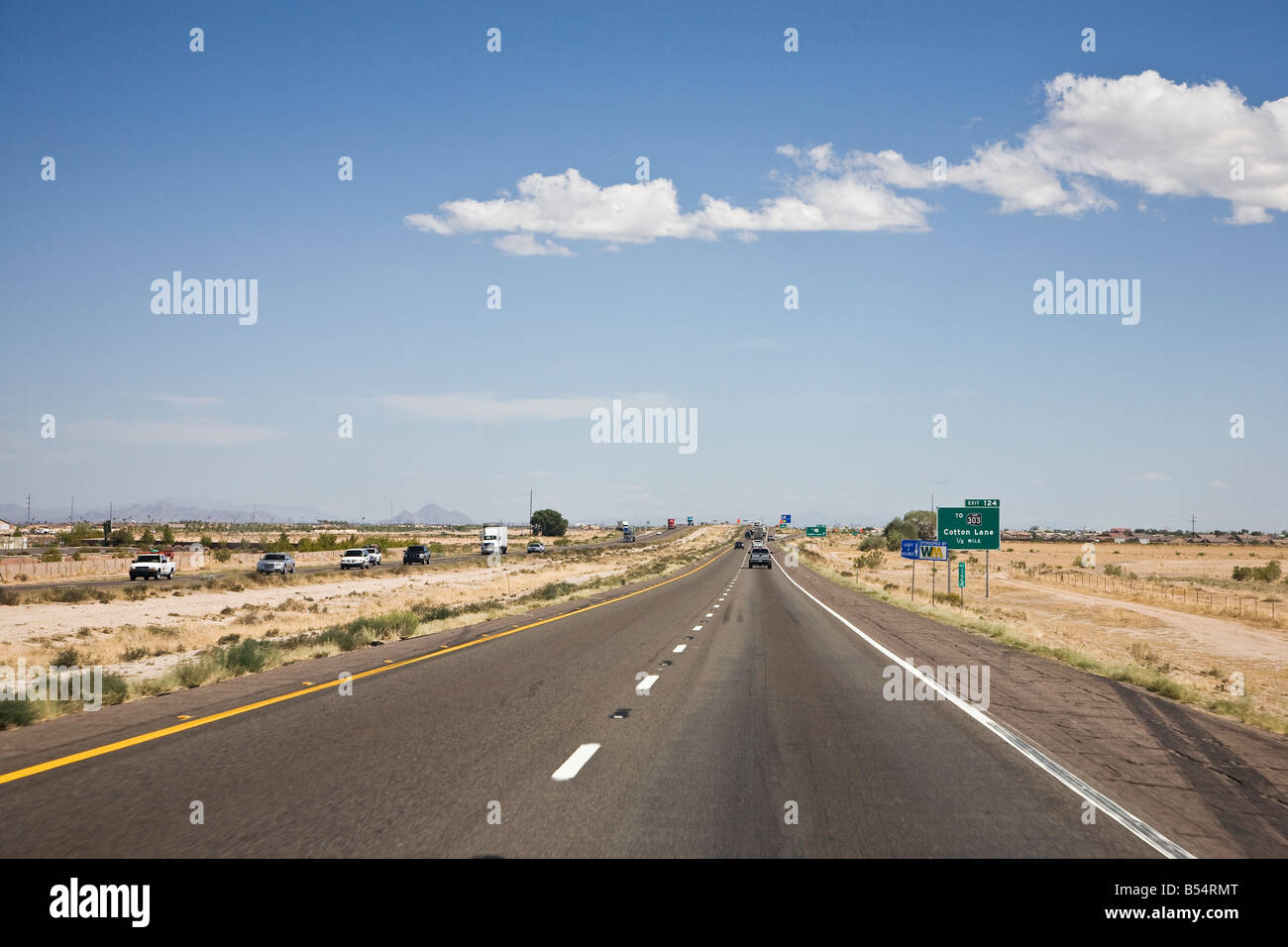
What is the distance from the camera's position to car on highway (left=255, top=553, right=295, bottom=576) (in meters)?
59.2

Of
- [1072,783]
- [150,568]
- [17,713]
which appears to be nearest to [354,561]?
[150,568]

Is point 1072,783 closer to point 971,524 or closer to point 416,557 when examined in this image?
point 971,524

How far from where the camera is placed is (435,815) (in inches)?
246

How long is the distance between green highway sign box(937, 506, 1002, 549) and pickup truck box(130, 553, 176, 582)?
4369 cm

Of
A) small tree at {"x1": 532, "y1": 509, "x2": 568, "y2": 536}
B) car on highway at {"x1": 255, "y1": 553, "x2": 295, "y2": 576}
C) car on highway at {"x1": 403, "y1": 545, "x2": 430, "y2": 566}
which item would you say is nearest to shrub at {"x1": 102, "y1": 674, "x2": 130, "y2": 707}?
car on highway at {"x1": 255, "y1": 553, "x2": 295, "y2": 576}

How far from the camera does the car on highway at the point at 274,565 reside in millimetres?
59188

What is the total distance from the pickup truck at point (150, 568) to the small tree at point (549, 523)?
139m

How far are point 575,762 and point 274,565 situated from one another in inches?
2250

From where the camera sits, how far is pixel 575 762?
803 cm

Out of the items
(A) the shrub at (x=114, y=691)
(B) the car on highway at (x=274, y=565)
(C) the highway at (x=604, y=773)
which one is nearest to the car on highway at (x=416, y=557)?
(B) the car on highway at (x=274, y=565)

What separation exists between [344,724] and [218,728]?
123cm

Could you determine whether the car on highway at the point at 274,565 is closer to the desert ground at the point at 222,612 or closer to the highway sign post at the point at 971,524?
the desert ground at the point at 222,612
